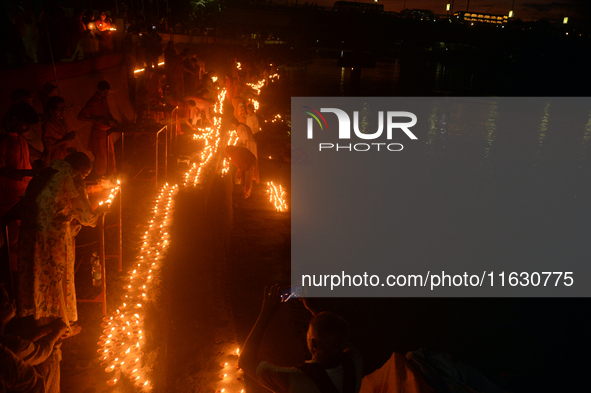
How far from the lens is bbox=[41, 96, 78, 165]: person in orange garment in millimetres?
6035

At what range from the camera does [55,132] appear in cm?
621

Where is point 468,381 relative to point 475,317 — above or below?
above

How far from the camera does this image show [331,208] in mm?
11383

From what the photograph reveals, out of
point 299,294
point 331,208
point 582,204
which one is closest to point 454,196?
point 582,204

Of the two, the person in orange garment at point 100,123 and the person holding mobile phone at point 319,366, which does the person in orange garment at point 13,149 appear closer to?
the person in orange garment at point 100,123

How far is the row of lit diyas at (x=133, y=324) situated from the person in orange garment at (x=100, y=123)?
1.88 meters

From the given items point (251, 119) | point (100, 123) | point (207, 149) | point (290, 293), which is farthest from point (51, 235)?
point (207, 149)

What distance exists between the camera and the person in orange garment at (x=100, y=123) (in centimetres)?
748

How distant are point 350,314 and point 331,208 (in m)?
4.87

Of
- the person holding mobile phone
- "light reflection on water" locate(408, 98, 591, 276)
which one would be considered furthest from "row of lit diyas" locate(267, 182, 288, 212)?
the person holding mobile phone

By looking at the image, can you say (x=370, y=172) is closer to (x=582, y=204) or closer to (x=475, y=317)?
(x=582, y=204)

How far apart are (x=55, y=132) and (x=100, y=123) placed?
5.24ft

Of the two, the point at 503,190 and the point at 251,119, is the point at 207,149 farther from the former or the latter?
the point at 503,190

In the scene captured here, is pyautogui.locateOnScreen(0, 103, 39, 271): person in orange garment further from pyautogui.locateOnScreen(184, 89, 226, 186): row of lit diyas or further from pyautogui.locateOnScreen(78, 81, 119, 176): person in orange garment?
pyautogui.locateOnScreen(184, 89, 226, 186): row of lit diyas
